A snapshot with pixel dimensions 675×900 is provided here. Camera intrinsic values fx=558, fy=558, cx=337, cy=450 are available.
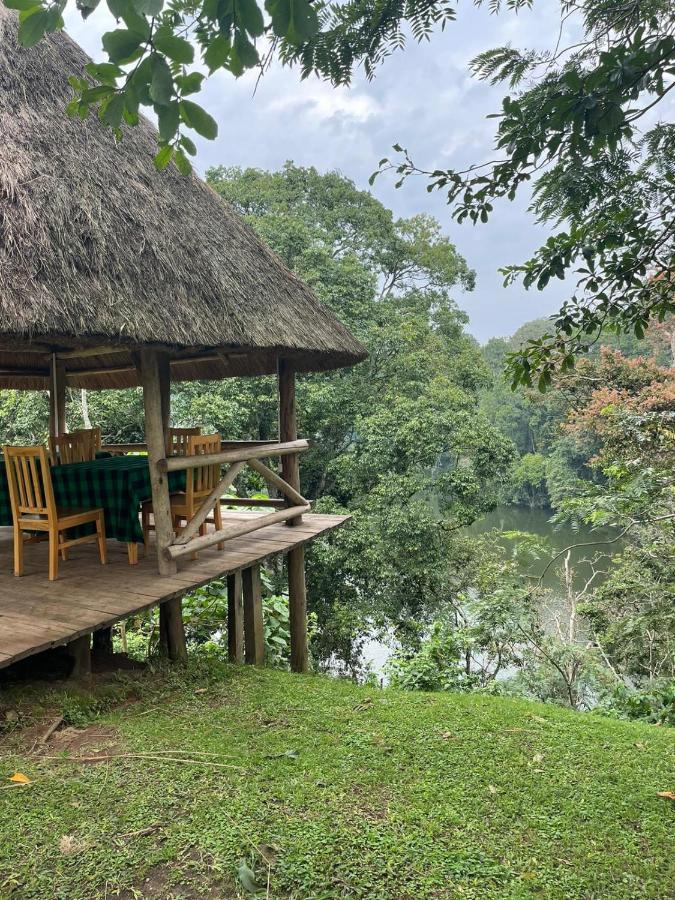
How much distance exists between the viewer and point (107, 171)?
12.8 feet

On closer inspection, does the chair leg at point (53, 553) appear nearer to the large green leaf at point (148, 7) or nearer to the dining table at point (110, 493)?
the dining table at point (110, 493)

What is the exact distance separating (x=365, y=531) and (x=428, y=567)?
1218mm

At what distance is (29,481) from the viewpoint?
11.7ft

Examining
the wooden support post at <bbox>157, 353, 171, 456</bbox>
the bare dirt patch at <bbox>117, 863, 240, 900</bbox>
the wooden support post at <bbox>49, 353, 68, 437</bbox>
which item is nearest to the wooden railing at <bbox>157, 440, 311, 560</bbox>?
the wooden support post at <bbox>157, 353, 171, 456</bbox>

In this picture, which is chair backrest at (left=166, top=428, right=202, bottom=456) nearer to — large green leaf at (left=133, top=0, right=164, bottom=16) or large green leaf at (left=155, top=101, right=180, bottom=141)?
large green leaf at (left=155, top=101, right=180, bottom=141)

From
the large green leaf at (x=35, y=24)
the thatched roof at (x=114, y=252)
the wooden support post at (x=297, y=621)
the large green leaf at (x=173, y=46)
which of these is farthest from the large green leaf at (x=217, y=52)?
the wooden support post at (x=297, y=621)

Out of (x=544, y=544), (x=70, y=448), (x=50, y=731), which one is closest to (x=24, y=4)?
(x=50, y=731)

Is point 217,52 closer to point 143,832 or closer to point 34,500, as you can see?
point 143,832

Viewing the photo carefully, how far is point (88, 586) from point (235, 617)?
1.30 meters

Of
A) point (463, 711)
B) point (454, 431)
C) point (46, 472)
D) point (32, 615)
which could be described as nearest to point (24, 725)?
point (32, 615)

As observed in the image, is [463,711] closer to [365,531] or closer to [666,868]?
[666,868]

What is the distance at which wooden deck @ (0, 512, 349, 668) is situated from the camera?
2.73 metres

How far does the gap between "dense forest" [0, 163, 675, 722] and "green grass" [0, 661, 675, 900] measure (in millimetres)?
2245

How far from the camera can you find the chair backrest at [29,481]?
136 inches
